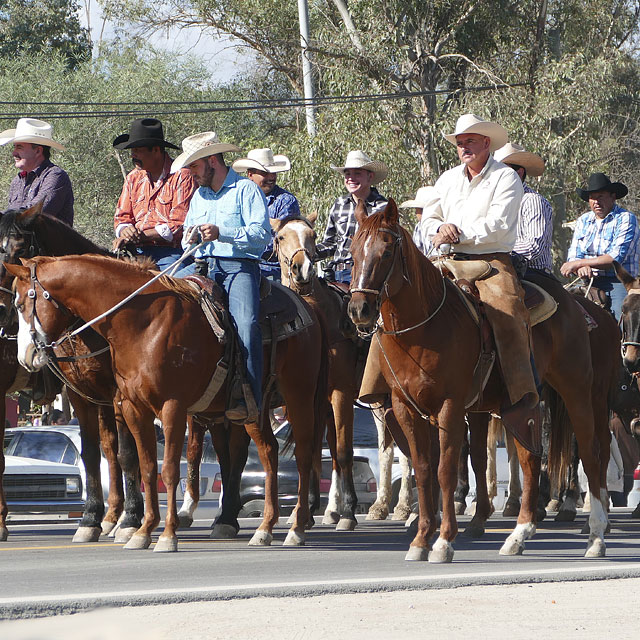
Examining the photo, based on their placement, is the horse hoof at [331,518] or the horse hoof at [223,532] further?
the horse hoof at [331,518]

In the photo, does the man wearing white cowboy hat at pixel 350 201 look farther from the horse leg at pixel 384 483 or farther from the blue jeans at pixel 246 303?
the blue jeans at pixel 246 303

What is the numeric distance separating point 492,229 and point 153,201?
11.5 feet

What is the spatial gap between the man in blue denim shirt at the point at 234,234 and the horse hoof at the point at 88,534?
186cm

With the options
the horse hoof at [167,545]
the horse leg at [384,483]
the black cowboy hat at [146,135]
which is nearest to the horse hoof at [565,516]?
the horse leg at [384,483]

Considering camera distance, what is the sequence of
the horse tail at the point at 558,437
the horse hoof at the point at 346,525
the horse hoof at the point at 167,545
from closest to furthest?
the horse hoof at the point at 167,545, the horse hoof at the point at 346,525, the horse tail at the point at 558,437

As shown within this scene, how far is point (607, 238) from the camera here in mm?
14555

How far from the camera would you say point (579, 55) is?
3108 centimetres

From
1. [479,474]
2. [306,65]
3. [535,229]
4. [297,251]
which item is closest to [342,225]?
[297,251]

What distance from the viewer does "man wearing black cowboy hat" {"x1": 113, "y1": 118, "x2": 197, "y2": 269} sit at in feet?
38.5

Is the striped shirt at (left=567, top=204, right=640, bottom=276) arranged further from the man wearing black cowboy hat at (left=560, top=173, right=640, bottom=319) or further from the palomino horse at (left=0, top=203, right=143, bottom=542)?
the palomino horse at (left=0, top=203, right=143, bottom=542)

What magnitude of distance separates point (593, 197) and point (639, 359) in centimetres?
231

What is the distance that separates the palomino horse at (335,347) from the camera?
12508 millimetres

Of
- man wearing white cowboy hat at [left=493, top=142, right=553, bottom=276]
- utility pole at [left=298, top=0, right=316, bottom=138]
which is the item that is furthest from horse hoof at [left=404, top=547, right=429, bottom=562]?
utility pole at [left=298, top=0, right=316, bottom=138]

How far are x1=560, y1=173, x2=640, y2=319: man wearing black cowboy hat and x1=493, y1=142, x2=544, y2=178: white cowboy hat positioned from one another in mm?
1703
